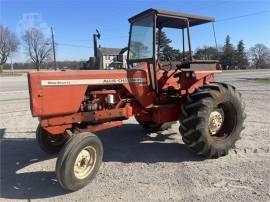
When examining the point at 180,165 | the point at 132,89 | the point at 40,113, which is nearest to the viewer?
the point at 40,113

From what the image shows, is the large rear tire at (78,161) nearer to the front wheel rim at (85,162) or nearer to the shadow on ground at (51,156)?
the front wheel rim at (85,162)

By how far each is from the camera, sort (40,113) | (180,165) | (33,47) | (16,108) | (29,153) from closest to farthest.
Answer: (40,113), (180,165), (29,153), (16,108), (33,47)

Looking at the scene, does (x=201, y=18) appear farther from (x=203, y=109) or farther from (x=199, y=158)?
(x=199, y=158)

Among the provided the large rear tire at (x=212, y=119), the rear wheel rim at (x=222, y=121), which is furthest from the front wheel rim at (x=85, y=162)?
the rear wheel rim at (x=222, y=121)

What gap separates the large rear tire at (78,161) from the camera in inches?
182

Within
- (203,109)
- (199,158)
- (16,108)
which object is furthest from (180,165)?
(16,108)

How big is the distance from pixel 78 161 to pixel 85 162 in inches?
6.3

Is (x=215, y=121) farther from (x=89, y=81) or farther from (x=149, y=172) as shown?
(x=89, y=81)

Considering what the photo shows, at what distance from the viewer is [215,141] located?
20.1 ft

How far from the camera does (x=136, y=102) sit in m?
6.34

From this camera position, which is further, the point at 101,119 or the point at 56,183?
the point at 101,119

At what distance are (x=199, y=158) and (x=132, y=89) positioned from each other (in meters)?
1.73

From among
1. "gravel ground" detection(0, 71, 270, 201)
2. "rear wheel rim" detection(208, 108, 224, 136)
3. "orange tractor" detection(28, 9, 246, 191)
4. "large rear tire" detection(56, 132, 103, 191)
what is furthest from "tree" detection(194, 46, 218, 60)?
"large rear tire" detection(56, 132, 103, 191)

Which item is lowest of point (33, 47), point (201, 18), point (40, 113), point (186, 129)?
point (186, 129)
